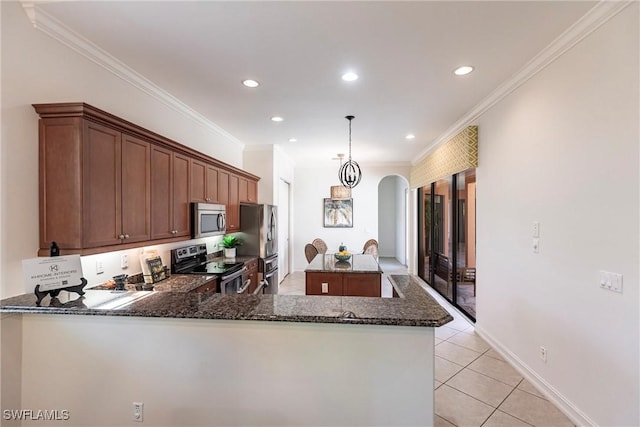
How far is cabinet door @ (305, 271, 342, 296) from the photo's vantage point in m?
3.71

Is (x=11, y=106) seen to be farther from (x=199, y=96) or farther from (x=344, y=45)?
(x=344, y=45)

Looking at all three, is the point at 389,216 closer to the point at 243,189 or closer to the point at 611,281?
the point at 243,189

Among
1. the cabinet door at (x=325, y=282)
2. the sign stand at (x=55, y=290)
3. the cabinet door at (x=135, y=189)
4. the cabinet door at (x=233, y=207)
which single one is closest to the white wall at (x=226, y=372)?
the sign stand at (x=55, y=290)

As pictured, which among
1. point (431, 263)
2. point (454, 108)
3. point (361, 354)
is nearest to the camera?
point (361, 354)

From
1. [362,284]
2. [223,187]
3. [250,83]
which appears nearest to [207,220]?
[223,187]

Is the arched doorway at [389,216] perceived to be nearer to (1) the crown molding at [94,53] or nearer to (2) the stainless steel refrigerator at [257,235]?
(2) the stainless steel refrigerator at [257,235]

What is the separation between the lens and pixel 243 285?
157 inches

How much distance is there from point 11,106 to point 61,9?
27.7 inches

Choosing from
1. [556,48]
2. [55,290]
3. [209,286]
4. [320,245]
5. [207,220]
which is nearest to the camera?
[55,290]

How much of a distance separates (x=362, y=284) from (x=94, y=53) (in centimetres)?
340

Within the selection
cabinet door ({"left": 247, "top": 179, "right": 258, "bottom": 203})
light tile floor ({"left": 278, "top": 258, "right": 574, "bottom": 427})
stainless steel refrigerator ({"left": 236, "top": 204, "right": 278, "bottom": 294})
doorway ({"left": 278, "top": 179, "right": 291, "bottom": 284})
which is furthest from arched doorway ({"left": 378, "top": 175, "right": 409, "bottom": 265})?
light tile floor ({"left": 278, "top": 258, "right": 574, "bottom": 427})

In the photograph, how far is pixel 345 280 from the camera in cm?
370

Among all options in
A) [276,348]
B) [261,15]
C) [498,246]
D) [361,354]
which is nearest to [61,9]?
[261,15]

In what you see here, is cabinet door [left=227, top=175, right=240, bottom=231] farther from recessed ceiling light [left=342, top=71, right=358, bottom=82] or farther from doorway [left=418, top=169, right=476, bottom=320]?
doorway [left=418, top=169, right=476, bottom=320]
